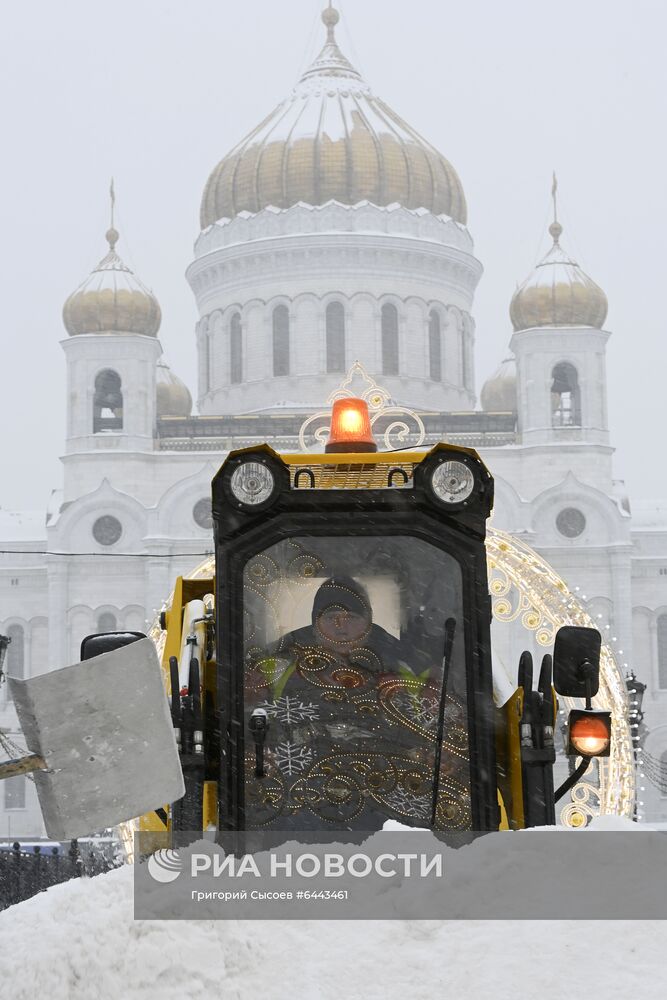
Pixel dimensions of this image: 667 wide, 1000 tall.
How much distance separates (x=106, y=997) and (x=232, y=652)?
4.14ft

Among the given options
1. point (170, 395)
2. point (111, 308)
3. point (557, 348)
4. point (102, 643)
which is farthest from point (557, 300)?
point (102, 643)

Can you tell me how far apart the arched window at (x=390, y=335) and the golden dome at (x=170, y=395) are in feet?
23.9

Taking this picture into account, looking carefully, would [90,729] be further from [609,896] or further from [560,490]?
[560,490]

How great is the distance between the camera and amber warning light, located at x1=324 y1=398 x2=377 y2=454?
20.7 feet

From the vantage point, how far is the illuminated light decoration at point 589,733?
5367 mm

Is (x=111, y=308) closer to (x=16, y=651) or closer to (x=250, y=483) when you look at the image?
(x=16, y=651)

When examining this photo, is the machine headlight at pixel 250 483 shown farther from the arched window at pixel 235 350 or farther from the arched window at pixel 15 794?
the arched window at pixel 235 350

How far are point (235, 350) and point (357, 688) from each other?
47.2 metres

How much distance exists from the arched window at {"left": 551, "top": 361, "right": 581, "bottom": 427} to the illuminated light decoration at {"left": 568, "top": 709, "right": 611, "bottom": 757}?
4231 centimetres

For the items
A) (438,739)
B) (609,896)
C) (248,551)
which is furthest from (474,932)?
(248,551)

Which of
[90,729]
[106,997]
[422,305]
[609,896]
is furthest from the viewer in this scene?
[422,305]

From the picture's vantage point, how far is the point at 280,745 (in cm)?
517

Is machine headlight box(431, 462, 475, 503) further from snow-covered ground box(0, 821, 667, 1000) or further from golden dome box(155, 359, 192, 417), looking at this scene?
golden dome box(155, 359, 192, 417)

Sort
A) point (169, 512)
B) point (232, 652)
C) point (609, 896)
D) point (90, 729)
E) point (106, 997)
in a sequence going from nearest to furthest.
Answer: point (90, 729) → point (106, 997) → point (609, 896) → point (232, 652) → point (169, 512)
